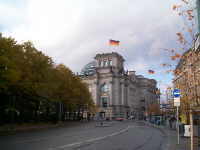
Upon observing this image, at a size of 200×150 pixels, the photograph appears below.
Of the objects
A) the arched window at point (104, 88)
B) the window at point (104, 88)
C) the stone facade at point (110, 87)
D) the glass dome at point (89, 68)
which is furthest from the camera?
the glass dome at point (89, 68)

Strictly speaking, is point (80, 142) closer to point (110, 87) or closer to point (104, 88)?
point (110, 87)

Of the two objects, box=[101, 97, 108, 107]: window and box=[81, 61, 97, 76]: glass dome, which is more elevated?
box=[81, 61, 97, 76]: glass dome

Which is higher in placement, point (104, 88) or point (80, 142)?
point (104, 88)

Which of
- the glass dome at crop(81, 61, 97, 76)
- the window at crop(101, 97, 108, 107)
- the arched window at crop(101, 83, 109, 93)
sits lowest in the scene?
the window at crop(101, 97, 108, 107)

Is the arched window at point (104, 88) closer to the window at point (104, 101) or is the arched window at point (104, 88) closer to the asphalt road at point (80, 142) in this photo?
the window at point (104, 101)

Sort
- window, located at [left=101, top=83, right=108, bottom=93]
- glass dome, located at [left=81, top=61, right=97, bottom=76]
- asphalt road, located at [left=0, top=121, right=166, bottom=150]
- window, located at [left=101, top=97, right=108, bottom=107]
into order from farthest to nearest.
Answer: glass dome, located at [left=81, top=61, right=97, bottom=76], window, located at [left=101, top=83, right=108, bottom=93], window, located at [left=101, top=97, right=108, bottom=107], asphalt road, located at [left=0, top=121, right=166, bottom=150]

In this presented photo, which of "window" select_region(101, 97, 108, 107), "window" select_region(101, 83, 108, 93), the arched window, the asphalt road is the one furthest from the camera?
"window" select_region(101, 83, 108, 93)

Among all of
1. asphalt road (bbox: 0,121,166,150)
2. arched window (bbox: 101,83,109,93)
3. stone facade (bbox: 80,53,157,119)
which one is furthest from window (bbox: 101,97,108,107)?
asphalt road (bbox: 0,121,166,150)

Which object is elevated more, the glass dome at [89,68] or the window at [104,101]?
the glass dome at [89,68]

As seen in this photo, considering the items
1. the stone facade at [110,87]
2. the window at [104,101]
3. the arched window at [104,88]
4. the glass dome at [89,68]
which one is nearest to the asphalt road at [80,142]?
the stone facade at [110,87]

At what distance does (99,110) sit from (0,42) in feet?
360

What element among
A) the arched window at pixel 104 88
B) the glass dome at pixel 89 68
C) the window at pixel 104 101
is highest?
the glass dome at pixel 89 68

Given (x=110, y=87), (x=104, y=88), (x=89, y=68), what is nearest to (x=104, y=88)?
(x=104, y=88)

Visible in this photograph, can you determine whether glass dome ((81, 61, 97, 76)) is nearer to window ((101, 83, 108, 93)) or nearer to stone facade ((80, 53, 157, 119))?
stone facade ((80, 53, 157, 119))
